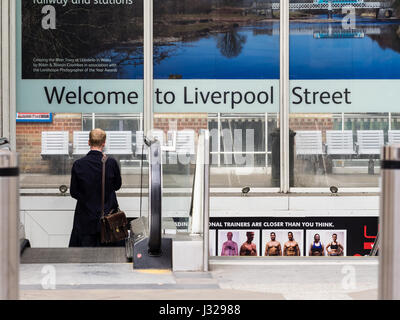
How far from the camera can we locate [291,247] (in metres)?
10.8

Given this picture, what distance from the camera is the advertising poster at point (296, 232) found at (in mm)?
10734

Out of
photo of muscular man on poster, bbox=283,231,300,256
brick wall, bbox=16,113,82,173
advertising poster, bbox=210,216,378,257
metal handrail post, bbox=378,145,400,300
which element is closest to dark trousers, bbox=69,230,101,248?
brick wall, bbox=16,113,82,173

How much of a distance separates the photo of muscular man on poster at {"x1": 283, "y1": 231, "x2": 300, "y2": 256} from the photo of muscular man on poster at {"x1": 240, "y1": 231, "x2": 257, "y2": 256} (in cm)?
41

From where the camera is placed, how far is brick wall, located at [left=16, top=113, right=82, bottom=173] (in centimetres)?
1066

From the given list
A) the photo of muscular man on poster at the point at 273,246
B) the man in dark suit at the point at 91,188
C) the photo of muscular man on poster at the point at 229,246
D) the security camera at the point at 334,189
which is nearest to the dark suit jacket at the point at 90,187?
the man in dark suit at the point at 91,188

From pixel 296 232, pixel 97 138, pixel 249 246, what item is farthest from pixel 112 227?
pixel 296 232

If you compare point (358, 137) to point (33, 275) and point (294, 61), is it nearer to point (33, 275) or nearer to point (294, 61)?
point (294, 61)

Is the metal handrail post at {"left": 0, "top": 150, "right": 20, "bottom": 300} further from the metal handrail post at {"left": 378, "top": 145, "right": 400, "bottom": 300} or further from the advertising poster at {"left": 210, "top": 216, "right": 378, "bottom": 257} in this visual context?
the advertising poster at {"left": 210, "top": 216, "right": 378, "bottom": 257}

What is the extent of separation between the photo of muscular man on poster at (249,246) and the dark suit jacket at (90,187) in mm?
2701

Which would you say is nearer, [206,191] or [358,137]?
[206,191]

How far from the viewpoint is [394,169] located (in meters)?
4.21
